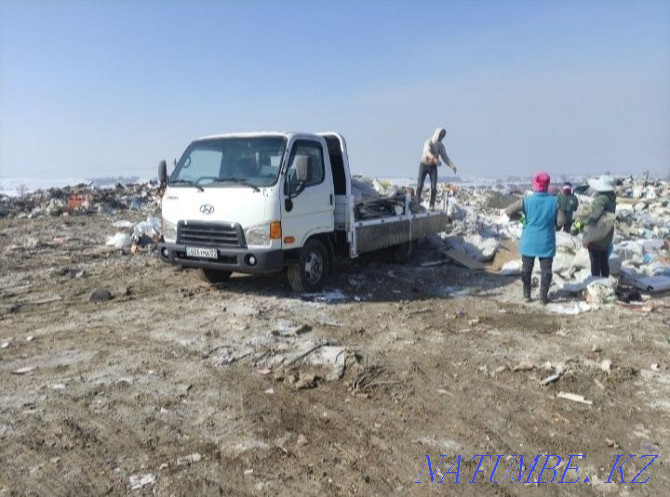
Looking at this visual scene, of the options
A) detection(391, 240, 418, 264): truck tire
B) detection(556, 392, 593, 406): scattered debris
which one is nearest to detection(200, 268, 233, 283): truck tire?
detection(391, 240, 418, 264): truck tire

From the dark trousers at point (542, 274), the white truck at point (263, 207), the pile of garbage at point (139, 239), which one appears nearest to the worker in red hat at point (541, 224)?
the dark trousers at point (542, 274)

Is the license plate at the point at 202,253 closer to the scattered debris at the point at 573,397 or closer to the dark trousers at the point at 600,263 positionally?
the scattered debris at the point at 573,397

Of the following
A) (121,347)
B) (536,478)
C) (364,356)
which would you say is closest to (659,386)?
(536,478)

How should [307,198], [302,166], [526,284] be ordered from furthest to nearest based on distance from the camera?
[526,284]
[307,198]
[302,166]

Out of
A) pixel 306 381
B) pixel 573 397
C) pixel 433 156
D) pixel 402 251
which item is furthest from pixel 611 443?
pixel 433 156

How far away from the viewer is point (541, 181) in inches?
268

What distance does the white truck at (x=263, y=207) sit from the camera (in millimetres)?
6504

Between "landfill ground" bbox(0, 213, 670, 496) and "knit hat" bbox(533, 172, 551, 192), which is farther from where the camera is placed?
"knit hat" bbox(533, 172, 551, 192)

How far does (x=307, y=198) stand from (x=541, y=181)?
302cm

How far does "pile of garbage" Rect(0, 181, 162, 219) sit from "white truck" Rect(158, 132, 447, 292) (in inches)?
414

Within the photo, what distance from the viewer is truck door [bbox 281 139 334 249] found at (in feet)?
21.9

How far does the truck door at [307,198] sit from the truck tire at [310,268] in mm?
199

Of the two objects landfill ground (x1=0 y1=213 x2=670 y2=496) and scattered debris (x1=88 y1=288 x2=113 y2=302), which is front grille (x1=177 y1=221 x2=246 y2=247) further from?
scattered debris (x1=88 y1=288 x2=113 y2=302)

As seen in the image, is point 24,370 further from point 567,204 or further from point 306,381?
point 567,204
